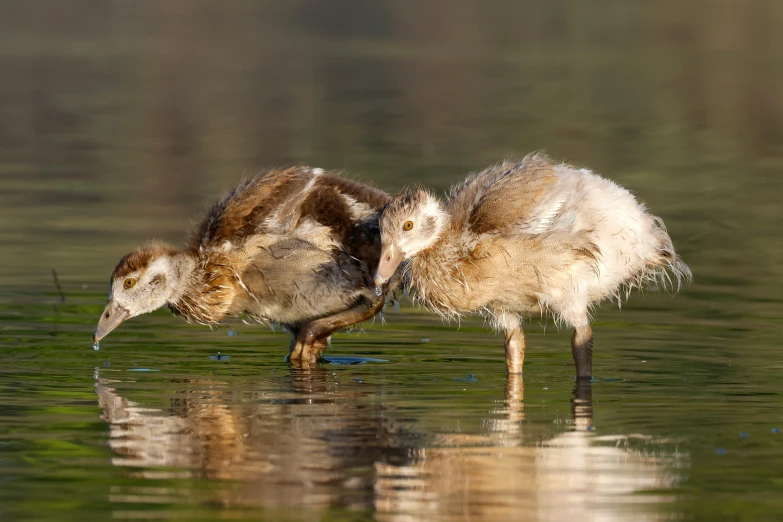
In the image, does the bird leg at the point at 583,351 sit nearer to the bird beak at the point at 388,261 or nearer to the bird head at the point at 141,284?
the bird beak at the point at 388,261

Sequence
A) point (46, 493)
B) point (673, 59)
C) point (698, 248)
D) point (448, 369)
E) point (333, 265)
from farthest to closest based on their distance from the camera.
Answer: point (673, 59), point (698, 248), point (333, 265), point (448, 369), point (46, 493)

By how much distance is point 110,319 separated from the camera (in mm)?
11695

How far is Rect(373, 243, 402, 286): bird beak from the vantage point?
10.5 meters

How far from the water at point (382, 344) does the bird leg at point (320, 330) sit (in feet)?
0.63

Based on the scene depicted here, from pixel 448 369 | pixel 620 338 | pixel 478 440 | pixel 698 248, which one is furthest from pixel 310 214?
pixel 698 248

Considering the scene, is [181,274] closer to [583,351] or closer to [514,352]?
[514,352]

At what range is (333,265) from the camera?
464 inches

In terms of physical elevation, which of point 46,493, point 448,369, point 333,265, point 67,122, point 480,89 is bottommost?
point 46,493

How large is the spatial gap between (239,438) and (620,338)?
13.7ft

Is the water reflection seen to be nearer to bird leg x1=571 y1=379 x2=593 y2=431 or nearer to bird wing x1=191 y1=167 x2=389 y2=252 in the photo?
bird leg x1=571 y1=379 x2=593 y2=431

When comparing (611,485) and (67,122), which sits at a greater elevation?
(67,122)

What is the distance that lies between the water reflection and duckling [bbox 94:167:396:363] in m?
1.68

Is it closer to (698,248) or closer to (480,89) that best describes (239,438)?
(698,248)

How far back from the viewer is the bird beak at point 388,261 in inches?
414
